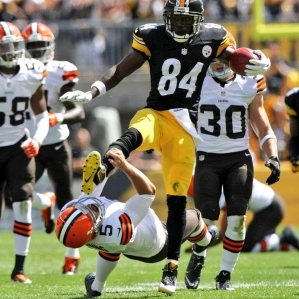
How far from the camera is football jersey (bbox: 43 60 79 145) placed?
830 cm

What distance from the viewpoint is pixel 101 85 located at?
6.26 m

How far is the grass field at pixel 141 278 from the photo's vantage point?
6285 mm

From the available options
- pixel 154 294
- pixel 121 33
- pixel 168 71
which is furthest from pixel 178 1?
pixel 121 33

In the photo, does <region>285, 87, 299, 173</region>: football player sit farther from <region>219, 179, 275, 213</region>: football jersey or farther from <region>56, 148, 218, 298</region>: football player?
<region>56, 148, 218, 298</region>: football player

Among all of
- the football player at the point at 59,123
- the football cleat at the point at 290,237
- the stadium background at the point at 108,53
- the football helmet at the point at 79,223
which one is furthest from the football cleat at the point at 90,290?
the stadium background at the point at 108,53

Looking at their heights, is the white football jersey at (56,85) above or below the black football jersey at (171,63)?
below

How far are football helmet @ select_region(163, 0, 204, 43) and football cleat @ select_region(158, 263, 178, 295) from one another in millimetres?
1519

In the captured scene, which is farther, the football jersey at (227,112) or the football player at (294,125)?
the football player at (294,125)

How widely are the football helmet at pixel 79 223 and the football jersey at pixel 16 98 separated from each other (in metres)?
2.00

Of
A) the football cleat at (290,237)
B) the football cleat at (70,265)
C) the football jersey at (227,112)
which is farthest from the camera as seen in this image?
the football cleat at (290,237)

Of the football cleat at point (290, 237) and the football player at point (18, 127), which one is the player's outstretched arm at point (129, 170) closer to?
the football player at point (18, 127)

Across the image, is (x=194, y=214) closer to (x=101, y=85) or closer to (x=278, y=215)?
(x=101, y=85)

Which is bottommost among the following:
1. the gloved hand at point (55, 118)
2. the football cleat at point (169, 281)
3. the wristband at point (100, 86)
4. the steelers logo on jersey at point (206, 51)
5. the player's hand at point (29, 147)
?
the football cleat at point (169, 281)

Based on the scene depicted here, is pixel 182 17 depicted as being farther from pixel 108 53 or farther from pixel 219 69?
pixel 108 53
